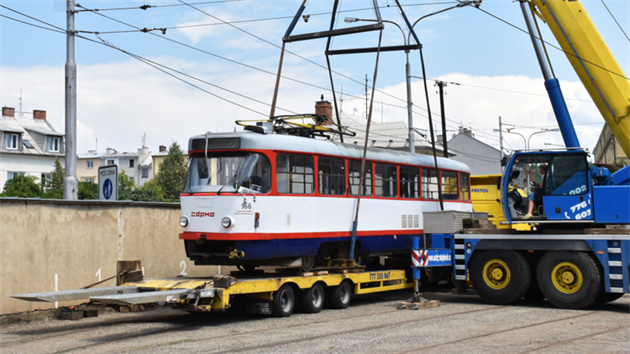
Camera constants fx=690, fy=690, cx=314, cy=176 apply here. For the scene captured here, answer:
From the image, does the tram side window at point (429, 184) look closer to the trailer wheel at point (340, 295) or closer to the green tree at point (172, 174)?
the trailer wheel at point (340, 295)

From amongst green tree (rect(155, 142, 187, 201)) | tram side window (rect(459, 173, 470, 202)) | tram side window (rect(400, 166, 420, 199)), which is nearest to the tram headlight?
tram side window (rect(400, 166, 420, 199))

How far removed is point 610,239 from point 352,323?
5905mm

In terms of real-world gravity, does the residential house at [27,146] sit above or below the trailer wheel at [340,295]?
above

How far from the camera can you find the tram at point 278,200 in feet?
42.5

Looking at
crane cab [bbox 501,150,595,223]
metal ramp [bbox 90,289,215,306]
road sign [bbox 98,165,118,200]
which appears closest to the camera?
metal ramp [bbox 90,289,215,306]

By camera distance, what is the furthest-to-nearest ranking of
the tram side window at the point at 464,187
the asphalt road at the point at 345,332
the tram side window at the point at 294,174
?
the tram side window at the point at 464,187 → the tram side window at the point at 294,174 → the asphalt road at the point at 345,332

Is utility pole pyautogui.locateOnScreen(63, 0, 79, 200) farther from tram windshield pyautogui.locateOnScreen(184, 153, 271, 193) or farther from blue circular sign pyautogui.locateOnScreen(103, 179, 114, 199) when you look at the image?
tram windshield pyautogui.locateOnScreen(184, 153, 271, 193)

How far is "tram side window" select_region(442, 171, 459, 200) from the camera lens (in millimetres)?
19281

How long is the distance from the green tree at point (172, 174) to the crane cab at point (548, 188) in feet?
231

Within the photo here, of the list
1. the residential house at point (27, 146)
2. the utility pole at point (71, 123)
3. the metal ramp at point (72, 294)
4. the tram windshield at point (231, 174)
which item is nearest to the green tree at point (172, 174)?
the residential house at point (27, 146)

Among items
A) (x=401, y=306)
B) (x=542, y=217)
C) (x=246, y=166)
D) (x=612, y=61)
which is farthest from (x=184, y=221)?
(x=612, y=61)

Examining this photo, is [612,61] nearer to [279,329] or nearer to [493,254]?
[493,254]

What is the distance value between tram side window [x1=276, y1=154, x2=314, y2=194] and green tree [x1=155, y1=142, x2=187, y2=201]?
70.9 m

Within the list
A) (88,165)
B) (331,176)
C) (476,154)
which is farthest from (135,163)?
(331,176)
